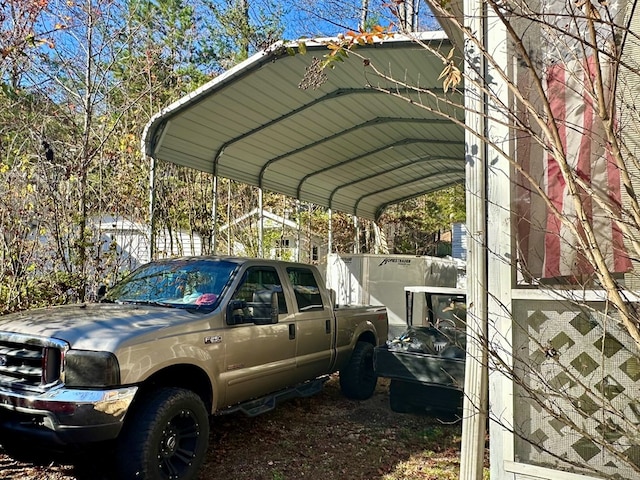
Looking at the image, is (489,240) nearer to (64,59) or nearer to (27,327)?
(27,327)

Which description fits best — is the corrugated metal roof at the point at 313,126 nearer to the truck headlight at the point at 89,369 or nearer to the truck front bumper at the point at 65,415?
the truck headlight at the point at 89,369

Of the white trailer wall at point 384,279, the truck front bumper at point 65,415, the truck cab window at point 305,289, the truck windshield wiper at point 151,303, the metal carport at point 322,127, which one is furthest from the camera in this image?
the white trailer wall at point 384,279

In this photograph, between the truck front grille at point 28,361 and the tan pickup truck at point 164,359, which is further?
the truck front grille at point 28,361

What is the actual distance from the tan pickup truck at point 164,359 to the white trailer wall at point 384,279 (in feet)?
16.5

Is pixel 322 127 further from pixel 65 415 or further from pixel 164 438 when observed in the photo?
pixel 65 415

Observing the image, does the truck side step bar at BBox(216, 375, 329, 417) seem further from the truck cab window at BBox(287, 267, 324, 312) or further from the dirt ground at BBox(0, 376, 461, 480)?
the truck cab window at BBox(287, 267, 324, 312)

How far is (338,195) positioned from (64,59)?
23.5ft

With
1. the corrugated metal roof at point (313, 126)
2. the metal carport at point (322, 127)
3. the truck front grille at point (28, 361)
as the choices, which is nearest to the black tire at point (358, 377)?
the metal carport at point (322, 127)

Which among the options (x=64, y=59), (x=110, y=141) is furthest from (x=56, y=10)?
(x=110, y=141)

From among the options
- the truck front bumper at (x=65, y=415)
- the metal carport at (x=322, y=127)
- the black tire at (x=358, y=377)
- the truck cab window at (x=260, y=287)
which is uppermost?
→ the metal carport at (x=322, y=127)

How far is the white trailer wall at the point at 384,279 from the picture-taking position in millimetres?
11703

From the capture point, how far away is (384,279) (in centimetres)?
1180

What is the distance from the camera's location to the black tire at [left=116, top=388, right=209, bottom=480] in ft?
12.9

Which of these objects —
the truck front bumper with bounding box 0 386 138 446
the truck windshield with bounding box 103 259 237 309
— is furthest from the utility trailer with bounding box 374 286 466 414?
the truck front bumper with bounding box 0 386 138 446
